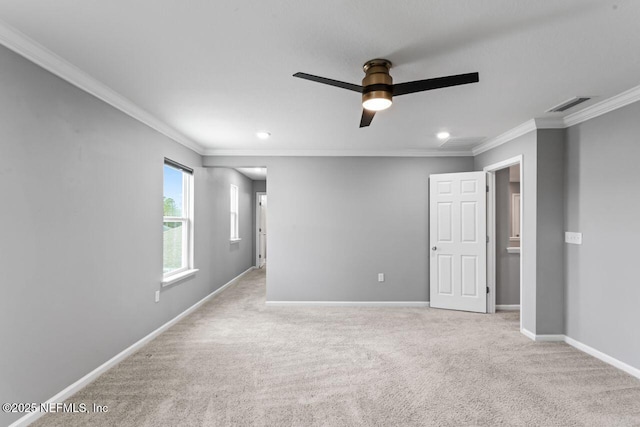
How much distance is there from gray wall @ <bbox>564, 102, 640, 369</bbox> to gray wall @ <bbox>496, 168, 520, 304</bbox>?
1.24m

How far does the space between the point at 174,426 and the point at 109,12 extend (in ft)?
7.85

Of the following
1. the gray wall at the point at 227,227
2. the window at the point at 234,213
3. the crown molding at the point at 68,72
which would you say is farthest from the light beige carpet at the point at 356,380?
the window at the point at 234,213

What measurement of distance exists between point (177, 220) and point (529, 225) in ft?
14.0

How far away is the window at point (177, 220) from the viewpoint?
398cm

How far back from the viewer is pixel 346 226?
4910 mm

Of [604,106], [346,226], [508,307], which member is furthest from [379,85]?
[508,307]

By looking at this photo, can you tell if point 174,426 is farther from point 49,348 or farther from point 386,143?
point 386,143

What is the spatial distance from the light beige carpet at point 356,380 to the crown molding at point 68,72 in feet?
7.50

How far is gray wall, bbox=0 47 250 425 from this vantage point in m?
1.88

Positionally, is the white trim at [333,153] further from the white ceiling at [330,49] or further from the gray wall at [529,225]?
the white ceiling at [330,49]

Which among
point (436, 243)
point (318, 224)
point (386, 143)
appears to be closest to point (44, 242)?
point (318, 224)

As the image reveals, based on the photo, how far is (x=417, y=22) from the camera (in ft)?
5.59

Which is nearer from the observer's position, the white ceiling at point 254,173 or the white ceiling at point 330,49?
the white ceiling at point 330,49

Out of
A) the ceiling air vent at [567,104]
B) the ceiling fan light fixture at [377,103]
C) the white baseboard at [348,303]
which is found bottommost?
the white baseboard at [348,303]
